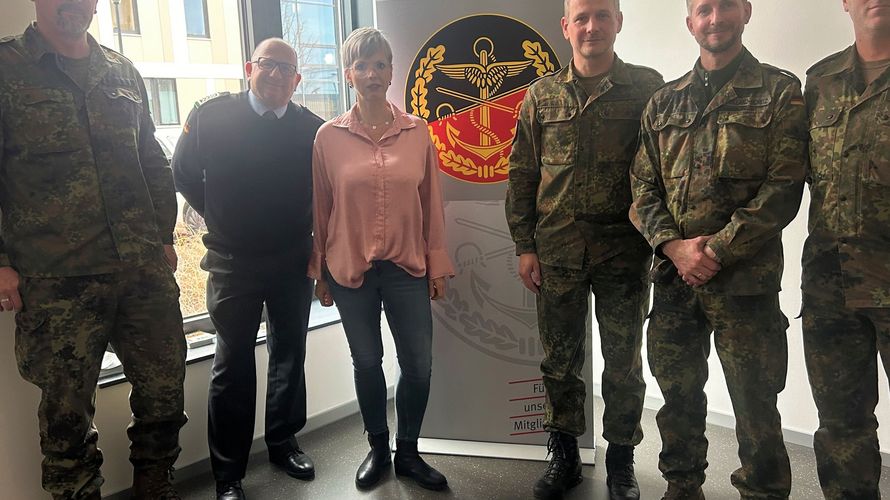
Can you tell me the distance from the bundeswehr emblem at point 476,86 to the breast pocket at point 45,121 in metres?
1.26

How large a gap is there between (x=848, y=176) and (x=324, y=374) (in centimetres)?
234

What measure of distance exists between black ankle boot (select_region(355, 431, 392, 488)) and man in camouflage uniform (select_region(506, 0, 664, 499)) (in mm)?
657

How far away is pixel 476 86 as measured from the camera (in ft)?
8.68

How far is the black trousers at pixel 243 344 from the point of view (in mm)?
2387

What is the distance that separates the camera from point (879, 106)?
1.73 metres

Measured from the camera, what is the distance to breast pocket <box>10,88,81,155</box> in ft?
6.17

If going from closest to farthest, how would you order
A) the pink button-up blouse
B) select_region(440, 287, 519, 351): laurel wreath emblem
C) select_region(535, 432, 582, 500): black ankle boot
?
1. the pink button-up blouse
2. select_region(535, 432, 582, 500): black ankle boot
3. select_region(440, 287, 519, 351): laurel wreath emblem

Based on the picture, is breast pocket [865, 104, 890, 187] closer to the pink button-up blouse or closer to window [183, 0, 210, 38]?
the pink button-up blouse

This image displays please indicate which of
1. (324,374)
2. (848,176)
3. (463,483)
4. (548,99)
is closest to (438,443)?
(463,483)

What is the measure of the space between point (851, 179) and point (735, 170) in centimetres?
29

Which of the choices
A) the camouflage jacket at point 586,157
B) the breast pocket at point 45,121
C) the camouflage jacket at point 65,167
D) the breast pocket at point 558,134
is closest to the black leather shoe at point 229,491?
the camouflage jacket at point 65,167

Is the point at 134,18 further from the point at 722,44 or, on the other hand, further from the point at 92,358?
the point at 722,44

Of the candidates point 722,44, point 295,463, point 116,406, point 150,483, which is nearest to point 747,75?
point 722,44

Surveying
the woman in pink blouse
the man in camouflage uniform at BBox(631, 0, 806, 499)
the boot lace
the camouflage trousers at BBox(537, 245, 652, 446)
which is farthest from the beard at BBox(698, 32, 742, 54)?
the boot lace
